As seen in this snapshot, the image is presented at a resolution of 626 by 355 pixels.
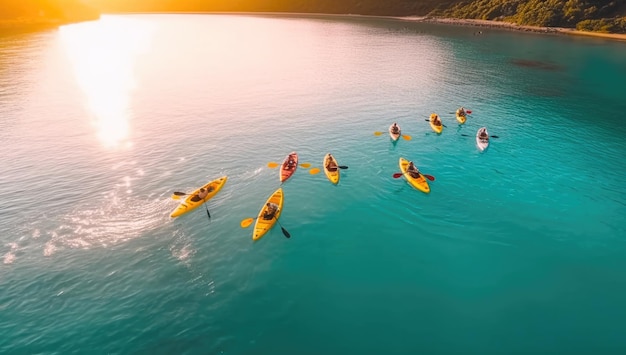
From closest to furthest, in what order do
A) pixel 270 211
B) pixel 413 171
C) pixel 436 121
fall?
pixel 270 211, pixel 413 171, pixel 436 121

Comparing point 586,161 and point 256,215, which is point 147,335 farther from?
point 586,161

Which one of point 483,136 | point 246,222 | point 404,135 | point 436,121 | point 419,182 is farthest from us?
point 436,121

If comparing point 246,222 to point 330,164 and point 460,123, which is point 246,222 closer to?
point 330,164

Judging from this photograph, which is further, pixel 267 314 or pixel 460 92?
pixel 460 92

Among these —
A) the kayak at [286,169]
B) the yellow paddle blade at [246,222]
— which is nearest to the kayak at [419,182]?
the kayak at [286,169]

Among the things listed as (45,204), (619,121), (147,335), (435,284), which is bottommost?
(619,121)

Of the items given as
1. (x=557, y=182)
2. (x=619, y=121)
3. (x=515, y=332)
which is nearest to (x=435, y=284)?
(x=515, y=332)

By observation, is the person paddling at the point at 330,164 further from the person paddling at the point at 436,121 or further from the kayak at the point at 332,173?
the person paddling at the point at 436,121

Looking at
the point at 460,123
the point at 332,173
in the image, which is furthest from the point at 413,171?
the point at 460,123
